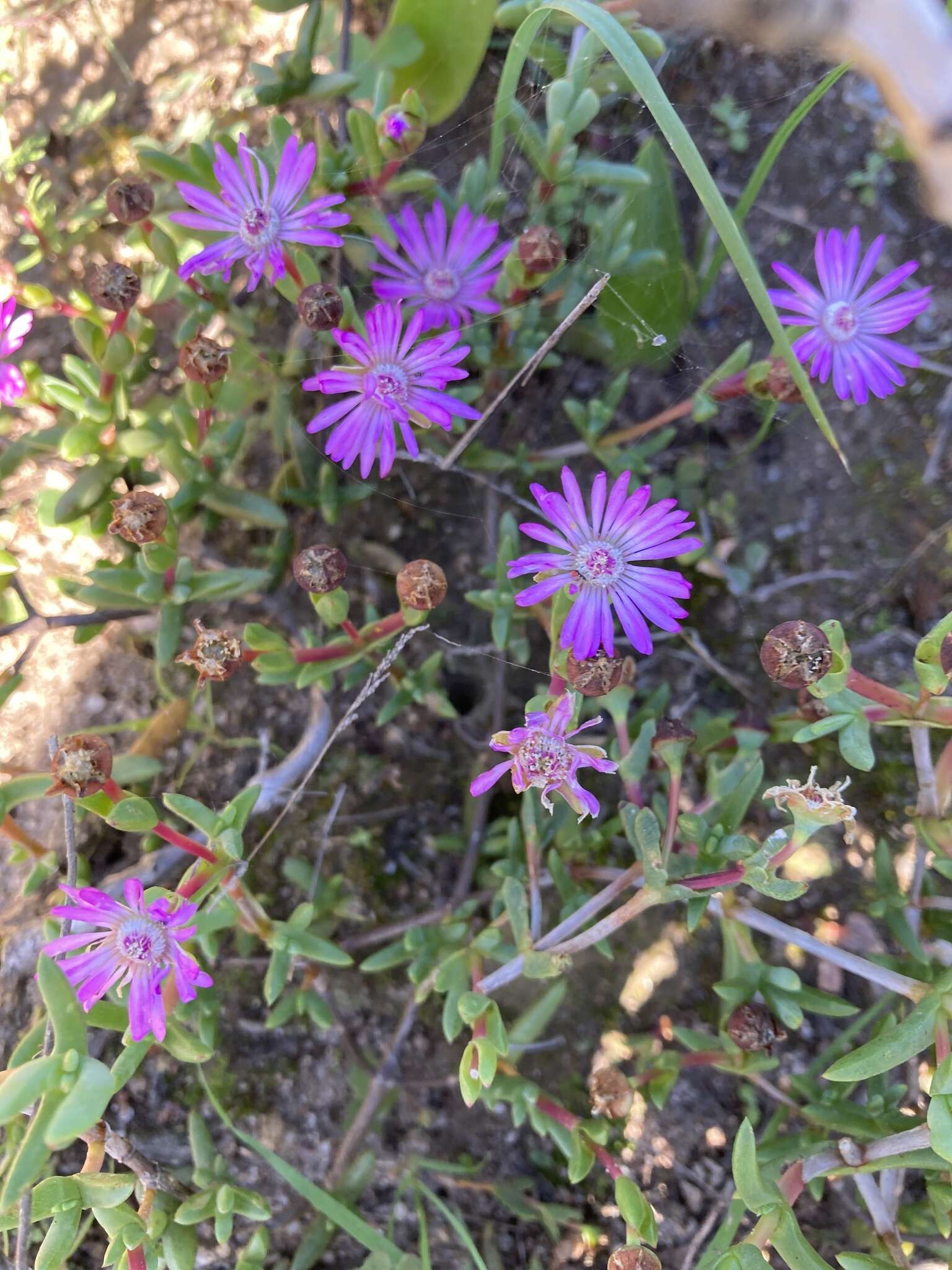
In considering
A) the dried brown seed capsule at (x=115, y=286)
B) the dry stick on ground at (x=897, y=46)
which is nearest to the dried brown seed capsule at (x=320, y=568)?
the dried brown seed capsule at (x=115, y=286)

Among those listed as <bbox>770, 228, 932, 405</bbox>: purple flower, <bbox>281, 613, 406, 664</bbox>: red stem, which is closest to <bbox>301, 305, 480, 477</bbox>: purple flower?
<bbox>281, 613, 406, 664</bbox>: red stem

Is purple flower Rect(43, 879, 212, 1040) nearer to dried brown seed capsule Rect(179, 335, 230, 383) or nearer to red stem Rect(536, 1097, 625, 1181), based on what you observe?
red stem Rect(536, 1097, 625, 1181)

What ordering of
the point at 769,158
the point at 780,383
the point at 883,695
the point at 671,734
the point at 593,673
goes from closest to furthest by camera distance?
the point at 593,673
the point at 883,695
the point at 671,734
the point at 780,383
the point at 769,158

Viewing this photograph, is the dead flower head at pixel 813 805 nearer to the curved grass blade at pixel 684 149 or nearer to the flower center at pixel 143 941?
the curved grass blade at pixel 684 149

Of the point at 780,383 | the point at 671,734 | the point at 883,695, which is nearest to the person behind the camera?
the point at 883,695

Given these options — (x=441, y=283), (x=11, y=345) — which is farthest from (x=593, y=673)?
(x=11, y=345)

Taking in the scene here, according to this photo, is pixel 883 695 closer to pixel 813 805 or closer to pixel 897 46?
pixel 813 805

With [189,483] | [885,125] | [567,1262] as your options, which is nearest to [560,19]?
[885,125]
